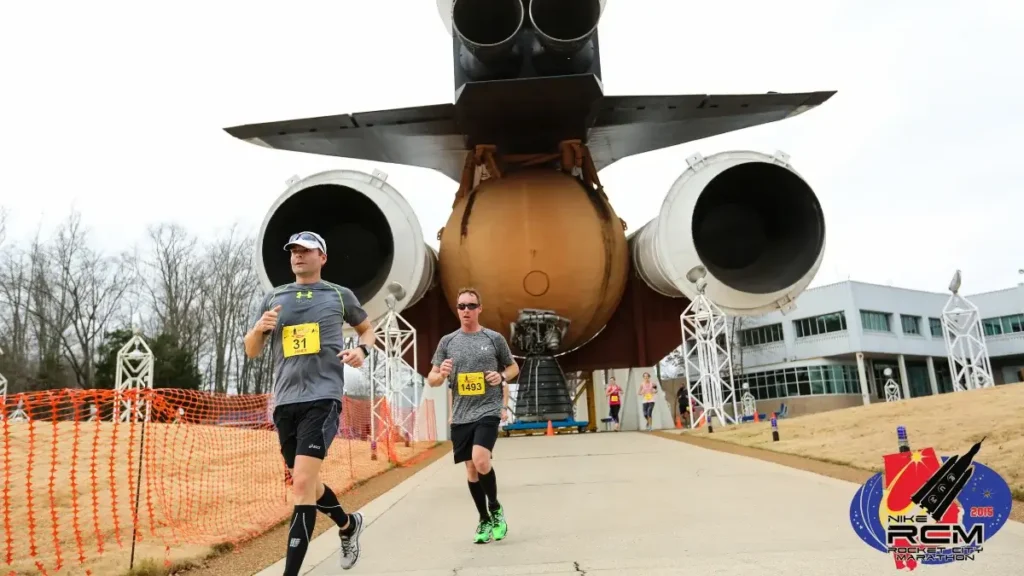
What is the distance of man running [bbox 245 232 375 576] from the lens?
2.99m

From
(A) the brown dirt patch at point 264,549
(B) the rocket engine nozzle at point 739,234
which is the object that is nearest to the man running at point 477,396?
(A) the brown dirt patch at point 264,549

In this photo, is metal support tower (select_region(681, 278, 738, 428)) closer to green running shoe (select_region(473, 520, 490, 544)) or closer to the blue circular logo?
green running shoe (select_region(473, 520, 490, 544))

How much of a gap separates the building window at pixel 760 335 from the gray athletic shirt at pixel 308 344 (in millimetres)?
38686

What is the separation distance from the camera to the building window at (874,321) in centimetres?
3544

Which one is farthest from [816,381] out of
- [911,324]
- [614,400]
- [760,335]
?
[614,400]

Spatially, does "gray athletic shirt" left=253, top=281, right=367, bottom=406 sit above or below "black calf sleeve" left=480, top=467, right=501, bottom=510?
above

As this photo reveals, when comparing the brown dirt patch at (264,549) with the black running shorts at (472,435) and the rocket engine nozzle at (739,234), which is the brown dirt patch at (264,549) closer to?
the black running shorts at (472,435)

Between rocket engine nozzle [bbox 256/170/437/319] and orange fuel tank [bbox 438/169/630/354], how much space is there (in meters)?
1.05

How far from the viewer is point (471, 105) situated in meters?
11.5

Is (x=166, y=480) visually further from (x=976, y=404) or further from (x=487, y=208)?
(x=976, y=404)

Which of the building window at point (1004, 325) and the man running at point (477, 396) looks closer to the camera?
the man running at point (477, 396)

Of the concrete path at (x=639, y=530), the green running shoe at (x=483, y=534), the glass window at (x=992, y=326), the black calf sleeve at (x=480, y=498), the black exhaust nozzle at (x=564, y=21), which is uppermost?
the black exhaust nozzle at (x=564, y=21)

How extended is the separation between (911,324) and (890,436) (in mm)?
36045

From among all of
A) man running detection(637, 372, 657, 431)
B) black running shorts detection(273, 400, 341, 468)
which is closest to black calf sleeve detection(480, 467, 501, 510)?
black running shorts detection(273, 400, 341, 468)
